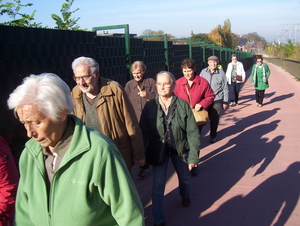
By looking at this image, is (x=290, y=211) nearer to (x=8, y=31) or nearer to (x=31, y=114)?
(x=31, y=114)

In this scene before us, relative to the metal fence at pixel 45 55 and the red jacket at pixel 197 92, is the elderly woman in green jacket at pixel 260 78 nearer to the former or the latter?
the metal fence at pixel 45 55

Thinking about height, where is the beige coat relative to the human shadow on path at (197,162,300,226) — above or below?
above

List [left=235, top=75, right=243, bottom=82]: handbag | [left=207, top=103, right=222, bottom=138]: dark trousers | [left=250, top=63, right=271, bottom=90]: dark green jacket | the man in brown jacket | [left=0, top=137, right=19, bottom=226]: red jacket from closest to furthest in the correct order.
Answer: [left=0, top=137, right=19, bottom=226]: red jacket → the man in brown jacket → [left=207, top=103, right=222, bottom=138]: dark trousers → [left=250, top=63, right=271, bottom=90]: dark green jacket → [left=235, top=75, right=243, bottom=82]: handbag

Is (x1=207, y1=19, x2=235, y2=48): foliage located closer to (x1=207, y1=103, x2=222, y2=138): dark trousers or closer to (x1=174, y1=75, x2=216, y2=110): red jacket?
(x1=207, y1=103, x2=222, y2=138): dark trousers

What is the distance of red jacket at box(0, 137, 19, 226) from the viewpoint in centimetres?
272

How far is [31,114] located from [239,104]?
42.4ft

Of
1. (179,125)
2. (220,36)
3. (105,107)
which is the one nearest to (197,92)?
(179,125)

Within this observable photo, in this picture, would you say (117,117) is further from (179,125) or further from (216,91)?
(216,91)

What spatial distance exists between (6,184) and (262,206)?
3162 millimetres

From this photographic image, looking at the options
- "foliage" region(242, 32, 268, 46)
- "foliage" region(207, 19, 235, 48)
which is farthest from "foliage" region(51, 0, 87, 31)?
"foliage" region(242, 32, 268, 46)

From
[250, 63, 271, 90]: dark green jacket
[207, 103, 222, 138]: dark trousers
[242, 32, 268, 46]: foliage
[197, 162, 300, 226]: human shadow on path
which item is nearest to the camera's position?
Result: [197, 162, 300, 226]: human shadow on path

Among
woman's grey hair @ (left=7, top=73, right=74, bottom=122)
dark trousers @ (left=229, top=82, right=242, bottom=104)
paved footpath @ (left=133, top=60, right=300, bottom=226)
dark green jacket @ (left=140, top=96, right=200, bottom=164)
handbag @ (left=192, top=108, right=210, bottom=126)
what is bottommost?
paved footpath @ (left=133, top=60, right=300, bottom=226)

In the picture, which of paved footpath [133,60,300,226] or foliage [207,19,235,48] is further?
foliage [207,19,235,48]

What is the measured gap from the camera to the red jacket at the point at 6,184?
2.72 meters
